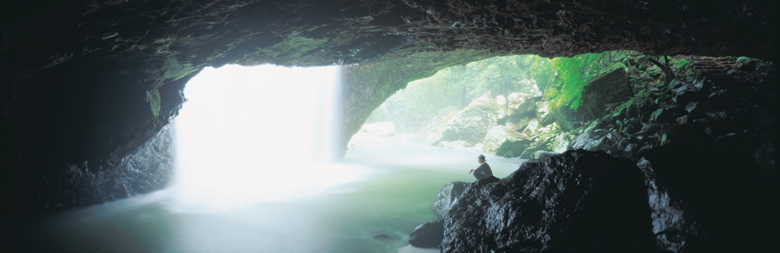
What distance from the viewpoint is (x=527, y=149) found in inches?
595

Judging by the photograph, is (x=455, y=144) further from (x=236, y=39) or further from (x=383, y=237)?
(x=236, y=39)

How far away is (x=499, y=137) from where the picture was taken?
17.5 metres

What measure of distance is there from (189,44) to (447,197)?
5515 mm

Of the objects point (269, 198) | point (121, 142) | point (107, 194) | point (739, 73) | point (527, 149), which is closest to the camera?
point (739, 73)

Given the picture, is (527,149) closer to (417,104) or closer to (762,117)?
(762,117)

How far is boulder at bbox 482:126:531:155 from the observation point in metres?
16.5

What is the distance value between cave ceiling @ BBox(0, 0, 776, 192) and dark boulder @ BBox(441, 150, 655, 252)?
5.63 ft

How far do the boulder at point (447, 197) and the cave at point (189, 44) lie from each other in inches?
114

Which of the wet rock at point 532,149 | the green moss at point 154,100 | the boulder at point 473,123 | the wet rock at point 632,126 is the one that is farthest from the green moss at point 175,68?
the boulder at point 473,123

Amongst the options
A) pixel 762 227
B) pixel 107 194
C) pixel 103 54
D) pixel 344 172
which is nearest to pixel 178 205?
pixel 107 194

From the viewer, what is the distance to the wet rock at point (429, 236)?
203 inches

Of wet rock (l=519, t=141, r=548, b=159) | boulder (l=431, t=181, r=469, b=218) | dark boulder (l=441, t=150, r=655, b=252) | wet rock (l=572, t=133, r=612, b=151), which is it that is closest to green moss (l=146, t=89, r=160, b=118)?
boulder (l=431, t=181, r=469, b=218)

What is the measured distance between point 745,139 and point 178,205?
1121 cm

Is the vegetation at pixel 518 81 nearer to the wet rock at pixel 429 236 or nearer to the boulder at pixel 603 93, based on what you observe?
the boulder at pixel 603 93
